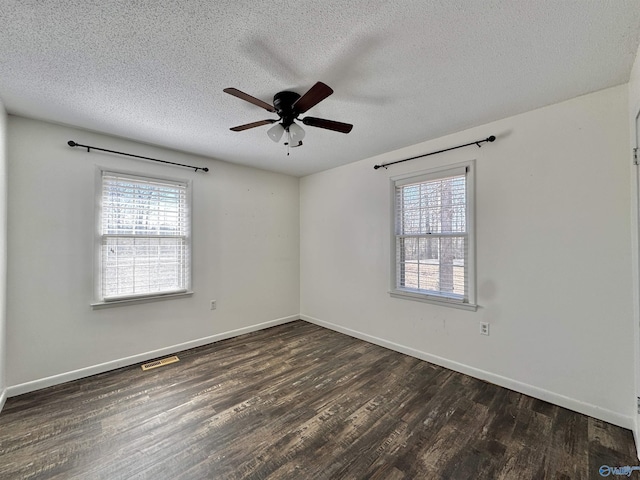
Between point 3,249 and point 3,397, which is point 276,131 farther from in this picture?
point 3,397

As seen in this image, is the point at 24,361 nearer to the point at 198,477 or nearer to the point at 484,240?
the point at 198,477

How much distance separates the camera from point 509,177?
245 centimetres

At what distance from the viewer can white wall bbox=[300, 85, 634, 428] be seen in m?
1.97

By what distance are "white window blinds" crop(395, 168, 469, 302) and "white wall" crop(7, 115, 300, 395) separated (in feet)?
7.25

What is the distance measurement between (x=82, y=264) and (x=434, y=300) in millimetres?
3691

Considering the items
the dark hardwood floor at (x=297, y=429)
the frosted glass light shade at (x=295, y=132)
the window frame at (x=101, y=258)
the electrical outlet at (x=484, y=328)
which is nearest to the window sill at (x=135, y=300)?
the window frame at (x=101, y=258)

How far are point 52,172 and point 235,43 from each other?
2.34 meters

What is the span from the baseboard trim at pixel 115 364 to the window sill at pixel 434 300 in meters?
2.14

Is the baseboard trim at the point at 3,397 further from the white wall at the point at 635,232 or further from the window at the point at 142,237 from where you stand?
the white wall at the point at 635,232

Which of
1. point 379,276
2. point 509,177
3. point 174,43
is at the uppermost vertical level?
point 174,43

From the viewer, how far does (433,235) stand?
Result: 9.80ft

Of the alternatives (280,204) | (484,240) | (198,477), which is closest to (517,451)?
(484,240)

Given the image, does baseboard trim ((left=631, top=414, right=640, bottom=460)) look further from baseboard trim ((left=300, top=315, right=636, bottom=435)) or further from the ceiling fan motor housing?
the ceiling fan motor housing

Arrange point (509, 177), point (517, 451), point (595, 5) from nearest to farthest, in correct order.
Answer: point (595, 5)
point (517, 451)
point (509, 177)
